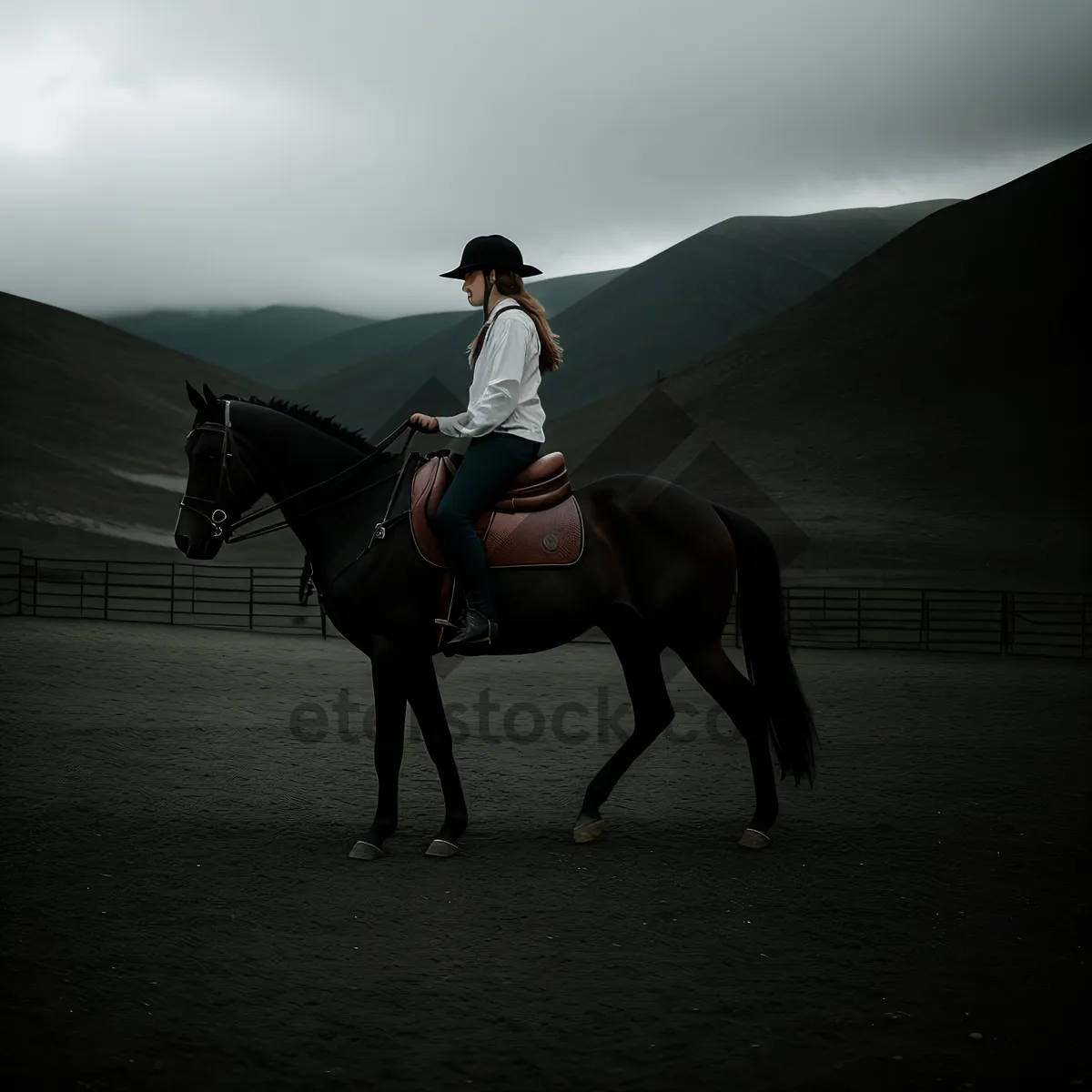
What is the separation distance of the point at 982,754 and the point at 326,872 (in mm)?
6053

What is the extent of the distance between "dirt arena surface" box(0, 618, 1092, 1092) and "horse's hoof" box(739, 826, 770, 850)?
8cm

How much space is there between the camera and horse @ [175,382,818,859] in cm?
567

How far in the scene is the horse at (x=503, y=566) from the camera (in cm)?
567

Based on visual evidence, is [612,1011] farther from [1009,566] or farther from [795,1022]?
[1009,566]

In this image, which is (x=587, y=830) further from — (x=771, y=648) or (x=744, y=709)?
(x=771, y=648)

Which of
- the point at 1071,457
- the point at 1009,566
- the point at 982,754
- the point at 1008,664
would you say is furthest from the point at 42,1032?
the point at 1071,457

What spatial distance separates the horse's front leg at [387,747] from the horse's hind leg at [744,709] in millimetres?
1619

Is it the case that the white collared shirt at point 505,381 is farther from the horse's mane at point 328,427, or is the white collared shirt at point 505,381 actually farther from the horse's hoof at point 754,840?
A: the horse's hoof at point 754,840

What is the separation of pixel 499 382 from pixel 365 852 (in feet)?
8.63

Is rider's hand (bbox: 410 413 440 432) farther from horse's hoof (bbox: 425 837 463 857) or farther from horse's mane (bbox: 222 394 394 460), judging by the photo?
horse's hoof (bbox: 425 837 463 857)

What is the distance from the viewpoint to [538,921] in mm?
4688

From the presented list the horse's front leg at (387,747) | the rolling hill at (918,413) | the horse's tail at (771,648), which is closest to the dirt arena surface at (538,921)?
the horse's front leg at (387,747)

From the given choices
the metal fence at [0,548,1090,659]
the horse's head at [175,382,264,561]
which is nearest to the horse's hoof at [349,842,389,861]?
the horse's head at [175,382,264,561]

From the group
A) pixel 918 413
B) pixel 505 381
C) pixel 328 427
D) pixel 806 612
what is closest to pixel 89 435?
pixel 918 413
